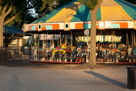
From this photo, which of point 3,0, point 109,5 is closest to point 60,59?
point 109,5

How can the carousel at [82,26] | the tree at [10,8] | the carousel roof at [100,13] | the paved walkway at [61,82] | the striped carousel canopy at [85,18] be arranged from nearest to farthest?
1. the paved walkway at [61,82]
2. the striped carousel canopy at [85,18]
3. the carousel at [82,26]
4. the carousel roof at [100,13]
5. the tree at [10,8]

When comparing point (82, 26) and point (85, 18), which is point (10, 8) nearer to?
point (85, 18)

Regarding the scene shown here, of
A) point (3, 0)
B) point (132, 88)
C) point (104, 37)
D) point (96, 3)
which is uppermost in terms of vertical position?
point (3, 0)

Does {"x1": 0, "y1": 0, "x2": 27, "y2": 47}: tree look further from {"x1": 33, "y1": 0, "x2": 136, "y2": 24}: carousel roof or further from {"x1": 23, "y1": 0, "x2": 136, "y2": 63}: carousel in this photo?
{"x1": 33, "y1": 0, "x2": 136, "y2": 24}: carousel roof

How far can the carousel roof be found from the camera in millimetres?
25031

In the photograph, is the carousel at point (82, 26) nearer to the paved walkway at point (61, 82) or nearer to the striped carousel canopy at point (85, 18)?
the striped carousel canopy at point (85, 18)

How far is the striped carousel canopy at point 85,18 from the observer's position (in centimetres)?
2328

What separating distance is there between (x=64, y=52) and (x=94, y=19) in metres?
4.64

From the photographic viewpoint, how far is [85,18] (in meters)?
25.3

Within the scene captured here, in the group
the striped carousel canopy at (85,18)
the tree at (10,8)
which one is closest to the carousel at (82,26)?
the striped carousel canopy at (85,18)

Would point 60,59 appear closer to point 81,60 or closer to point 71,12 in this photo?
point 81,60

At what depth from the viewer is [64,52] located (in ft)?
80.6

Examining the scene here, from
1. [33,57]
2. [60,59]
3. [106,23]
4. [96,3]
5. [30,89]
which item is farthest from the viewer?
[33,57]

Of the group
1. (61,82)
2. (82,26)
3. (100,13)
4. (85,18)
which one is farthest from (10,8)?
(61,82)
